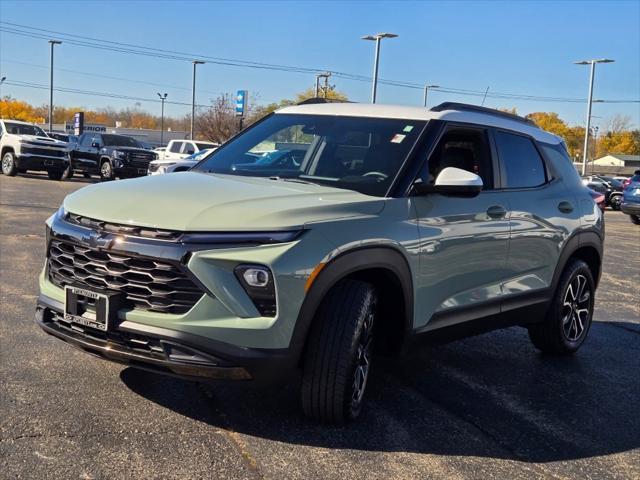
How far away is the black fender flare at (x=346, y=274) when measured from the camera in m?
3.34

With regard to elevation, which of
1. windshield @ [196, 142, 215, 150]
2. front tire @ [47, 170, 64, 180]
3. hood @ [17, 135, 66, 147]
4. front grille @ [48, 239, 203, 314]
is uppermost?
windshield @ [196, 142, 215, 150]

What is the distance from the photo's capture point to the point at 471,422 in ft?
13.4

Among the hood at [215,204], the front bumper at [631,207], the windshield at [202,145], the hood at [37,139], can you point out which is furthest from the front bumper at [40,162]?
the hood at [215,204]

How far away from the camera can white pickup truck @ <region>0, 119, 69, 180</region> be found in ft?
76.2

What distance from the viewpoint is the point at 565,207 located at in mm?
5461

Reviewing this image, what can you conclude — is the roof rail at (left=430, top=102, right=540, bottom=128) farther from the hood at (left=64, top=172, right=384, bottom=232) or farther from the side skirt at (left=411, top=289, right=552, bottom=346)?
the side skirt at (left=411, top=289, right=552, bottom=346)

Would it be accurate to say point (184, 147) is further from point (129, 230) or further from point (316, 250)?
point (316, 250)

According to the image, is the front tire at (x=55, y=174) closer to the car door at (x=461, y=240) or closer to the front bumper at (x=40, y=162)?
the front bumper at (x=40, y=162)

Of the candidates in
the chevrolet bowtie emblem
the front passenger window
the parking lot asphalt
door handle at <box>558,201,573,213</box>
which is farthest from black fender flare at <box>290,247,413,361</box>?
door handle at <box>558,201,573,213</box>

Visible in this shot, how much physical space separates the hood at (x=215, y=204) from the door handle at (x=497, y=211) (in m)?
1.11

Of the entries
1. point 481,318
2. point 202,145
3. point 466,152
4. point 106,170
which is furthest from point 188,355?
point 106,170

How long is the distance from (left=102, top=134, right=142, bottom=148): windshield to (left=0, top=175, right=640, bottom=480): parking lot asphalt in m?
21.3

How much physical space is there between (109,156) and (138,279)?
75.4ft

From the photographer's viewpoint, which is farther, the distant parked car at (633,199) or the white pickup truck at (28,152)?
the white pickup truck at (28,152)
